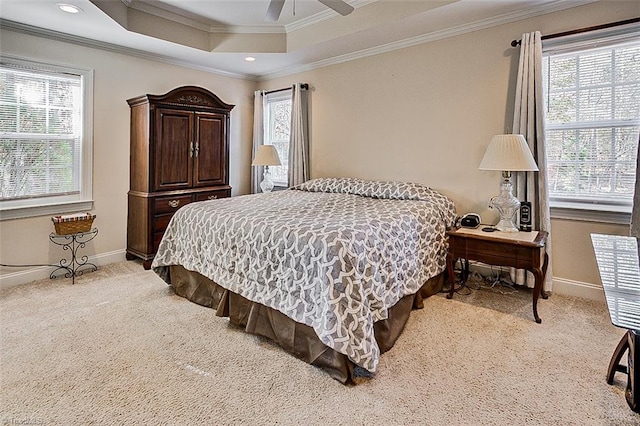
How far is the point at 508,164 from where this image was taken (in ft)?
8.95

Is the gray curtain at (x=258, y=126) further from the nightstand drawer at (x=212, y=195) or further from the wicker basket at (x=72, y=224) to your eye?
the wicker basket at (x=72, y=224)

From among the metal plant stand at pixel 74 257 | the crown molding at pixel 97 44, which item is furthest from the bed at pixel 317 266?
the crown molding at pixel 97 44

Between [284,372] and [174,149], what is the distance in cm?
299

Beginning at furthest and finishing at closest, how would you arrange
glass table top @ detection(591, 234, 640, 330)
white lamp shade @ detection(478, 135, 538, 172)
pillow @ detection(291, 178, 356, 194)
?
pillow @ detection(291, 178, 356, 194), white lamp shade @ detection(478, 135, 538, 172), glass table top @ detection(591, 234, 640, 330)

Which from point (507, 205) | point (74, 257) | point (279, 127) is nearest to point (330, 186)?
point (279, 127)

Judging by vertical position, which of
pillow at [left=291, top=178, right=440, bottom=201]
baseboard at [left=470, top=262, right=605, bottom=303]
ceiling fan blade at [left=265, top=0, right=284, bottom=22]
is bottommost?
baseboard at [left=470, top=262, right=605, bottom=303]

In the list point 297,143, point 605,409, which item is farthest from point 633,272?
point 297,143

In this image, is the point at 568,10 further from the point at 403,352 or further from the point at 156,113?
the point at 156,113

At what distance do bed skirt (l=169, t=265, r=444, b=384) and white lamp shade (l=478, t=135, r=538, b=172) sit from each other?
1118 millimetres

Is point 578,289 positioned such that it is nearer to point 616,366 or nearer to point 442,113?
point 616,366

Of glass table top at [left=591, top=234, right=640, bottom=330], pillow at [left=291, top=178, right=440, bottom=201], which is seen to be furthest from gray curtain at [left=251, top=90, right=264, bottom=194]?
glass table top at [left=591, top=234, right=640, bottom=330]

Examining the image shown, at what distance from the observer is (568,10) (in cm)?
288

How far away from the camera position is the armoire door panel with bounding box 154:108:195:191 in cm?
389

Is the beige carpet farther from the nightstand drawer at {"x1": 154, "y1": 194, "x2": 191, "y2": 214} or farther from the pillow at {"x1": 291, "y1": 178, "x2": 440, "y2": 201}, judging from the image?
the nightstand drawer at {"x1": 154, "y1": 194, "x2": 191, "y2": 214}
